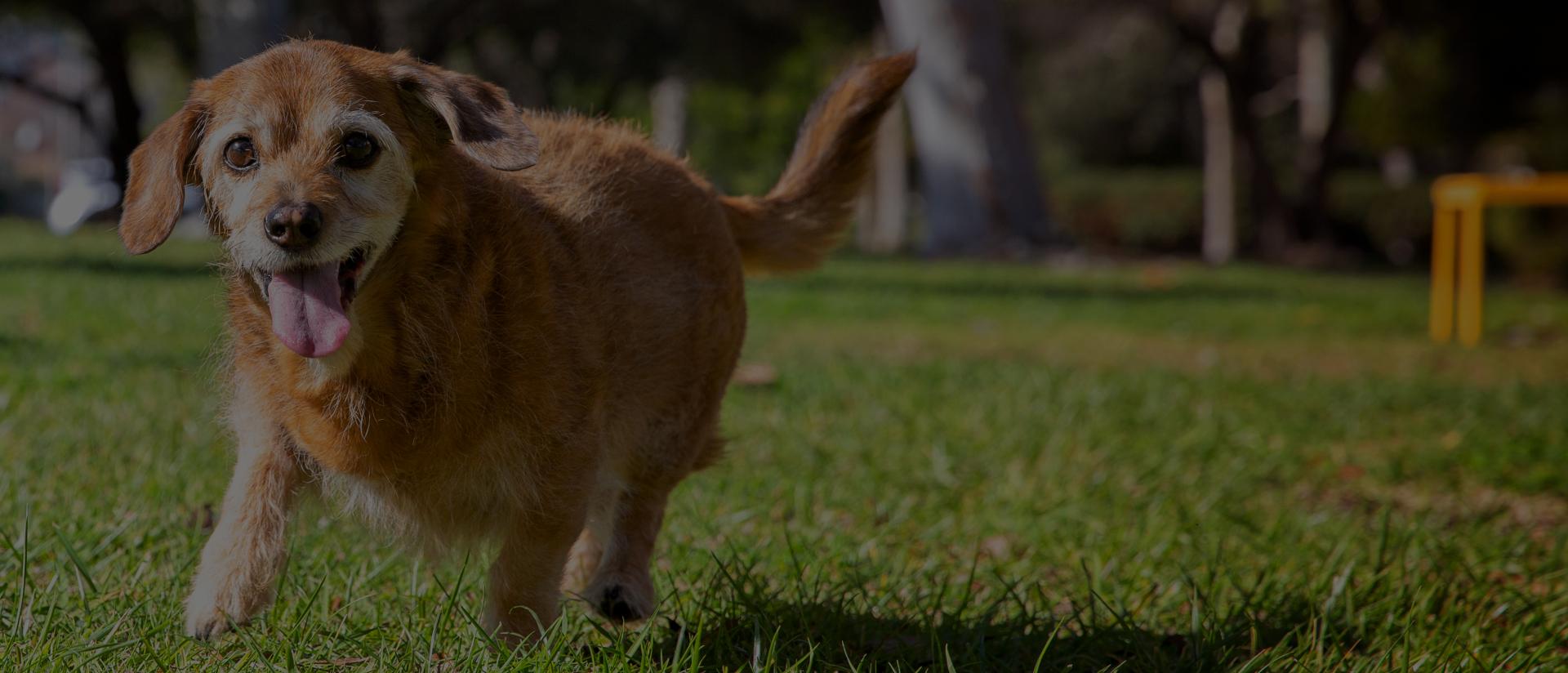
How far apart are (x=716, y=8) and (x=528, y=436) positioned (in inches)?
953

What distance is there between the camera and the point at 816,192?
4.12m

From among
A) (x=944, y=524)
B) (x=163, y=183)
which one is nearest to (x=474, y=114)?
(x=163, y=183)

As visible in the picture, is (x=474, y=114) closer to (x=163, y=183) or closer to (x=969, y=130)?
(x=163, y=183)

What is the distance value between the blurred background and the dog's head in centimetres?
1317

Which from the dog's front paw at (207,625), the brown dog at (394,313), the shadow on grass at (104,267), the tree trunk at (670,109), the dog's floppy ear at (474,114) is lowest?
the dog's front paw at (207,625)

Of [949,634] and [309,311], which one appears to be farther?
[949,634]

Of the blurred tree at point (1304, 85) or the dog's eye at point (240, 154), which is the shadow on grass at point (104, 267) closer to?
the dog's eye at point (240, 154)

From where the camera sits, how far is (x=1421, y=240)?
Result: 2706 cm

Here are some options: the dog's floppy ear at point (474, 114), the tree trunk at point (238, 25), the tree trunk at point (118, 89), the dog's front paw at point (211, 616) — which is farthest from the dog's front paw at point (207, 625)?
the tree trunk at point (118, 89)

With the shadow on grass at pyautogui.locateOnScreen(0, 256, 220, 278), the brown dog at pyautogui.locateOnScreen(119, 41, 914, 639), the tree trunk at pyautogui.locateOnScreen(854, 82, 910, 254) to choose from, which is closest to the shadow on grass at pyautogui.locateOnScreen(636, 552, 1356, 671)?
the brown dog at pyautogui.locateOnScreen(119, 41, 914, 639)

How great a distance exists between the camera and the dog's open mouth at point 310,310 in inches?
94.7

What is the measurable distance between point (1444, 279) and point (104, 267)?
32.9 feet

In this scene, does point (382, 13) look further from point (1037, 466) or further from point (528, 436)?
point (528, 436)

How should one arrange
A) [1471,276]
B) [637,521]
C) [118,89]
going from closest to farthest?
1. [637,521]
2. [1471,276]
3. [118,89]
